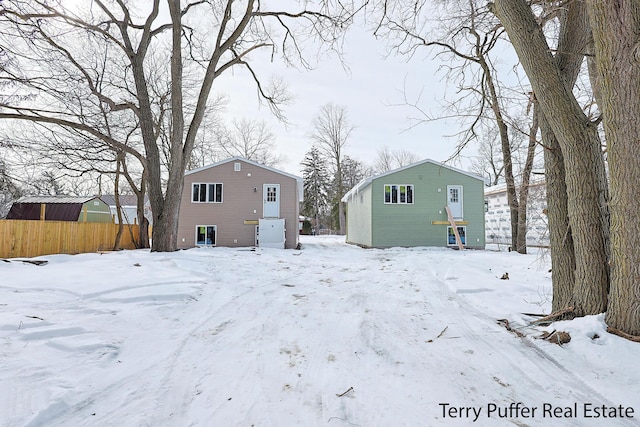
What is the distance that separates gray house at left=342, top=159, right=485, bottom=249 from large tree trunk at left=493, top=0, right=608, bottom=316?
506 inches

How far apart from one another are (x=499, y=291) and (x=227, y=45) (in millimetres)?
10752

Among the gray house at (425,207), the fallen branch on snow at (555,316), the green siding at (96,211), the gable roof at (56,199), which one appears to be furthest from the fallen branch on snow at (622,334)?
the green siding at (96,211)

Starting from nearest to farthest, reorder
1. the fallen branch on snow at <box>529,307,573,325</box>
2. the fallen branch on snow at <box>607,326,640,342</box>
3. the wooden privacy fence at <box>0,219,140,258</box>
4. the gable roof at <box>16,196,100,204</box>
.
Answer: the fallen branch on snow at <box>607,326,640,342</box> < the fallen branch on snow at <box>529,307,573,325</box> < the wooden privacy fence at <box>0,219,140,258</box> < the gable roof at <box>16,196,100,204</box>

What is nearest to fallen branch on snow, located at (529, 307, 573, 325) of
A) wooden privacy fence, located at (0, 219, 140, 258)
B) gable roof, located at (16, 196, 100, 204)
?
wooden privacy fence, located at (0, 219, 140, 258)

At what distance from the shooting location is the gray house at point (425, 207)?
1625 centimetres

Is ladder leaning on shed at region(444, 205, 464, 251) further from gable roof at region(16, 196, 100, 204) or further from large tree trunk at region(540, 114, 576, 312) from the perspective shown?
gable roof at region(16, 196, 100, 204)

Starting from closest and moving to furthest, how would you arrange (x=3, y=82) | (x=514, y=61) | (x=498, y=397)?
1. (x=498, y=397)
2. (x=514, y=61)
3. (x=3, y=82)

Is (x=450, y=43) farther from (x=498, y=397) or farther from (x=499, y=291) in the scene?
(x=498, y=397)

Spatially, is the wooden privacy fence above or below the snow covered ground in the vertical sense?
above

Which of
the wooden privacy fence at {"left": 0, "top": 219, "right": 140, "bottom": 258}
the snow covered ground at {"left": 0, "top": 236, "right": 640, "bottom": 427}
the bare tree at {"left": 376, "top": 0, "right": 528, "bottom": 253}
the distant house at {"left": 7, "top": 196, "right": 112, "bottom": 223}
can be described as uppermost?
the bare tree at {"left": 376, "top": 0, "right": 528, "bottom": 253}

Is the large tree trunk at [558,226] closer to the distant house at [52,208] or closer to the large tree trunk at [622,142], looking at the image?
the large tree trunk at [622,142]

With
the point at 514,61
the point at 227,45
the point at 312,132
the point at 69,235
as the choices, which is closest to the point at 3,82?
the point at 227,45

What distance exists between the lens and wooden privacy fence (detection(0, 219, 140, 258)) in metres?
9.52

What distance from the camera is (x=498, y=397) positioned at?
6.80 ft
